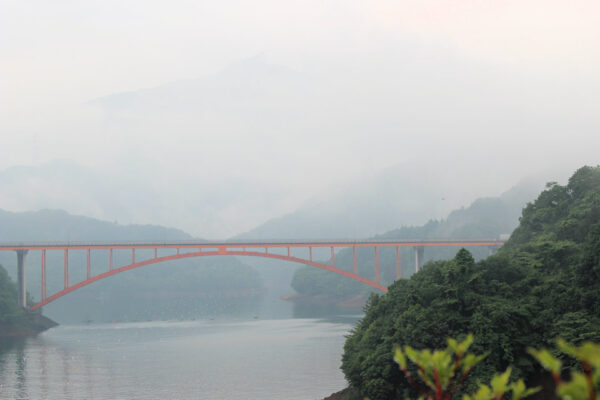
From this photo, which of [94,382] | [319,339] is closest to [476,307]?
[94,382]

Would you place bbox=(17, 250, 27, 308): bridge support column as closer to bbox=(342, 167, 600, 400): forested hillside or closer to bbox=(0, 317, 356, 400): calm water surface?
bbox=(0, 317, 356, 400): calm water surface

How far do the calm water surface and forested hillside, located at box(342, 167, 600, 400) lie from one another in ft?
30.9

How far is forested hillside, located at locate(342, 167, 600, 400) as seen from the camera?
44.3 metres

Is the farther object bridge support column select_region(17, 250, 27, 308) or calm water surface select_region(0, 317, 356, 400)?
bridge support column select_region(17, 250, 27, 308)

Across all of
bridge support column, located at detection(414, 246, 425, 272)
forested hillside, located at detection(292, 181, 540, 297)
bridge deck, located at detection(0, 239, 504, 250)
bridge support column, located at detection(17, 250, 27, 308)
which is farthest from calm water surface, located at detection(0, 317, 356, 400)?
forested hillside, located at detection(292, 181, 540, 297)

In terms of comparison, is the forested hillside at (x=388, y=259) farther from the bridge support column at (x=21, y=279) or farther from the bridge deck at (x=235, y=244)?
the bridge support column at (x=21, y=279)

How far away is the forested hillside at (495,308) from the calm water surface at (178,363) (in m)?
9.43

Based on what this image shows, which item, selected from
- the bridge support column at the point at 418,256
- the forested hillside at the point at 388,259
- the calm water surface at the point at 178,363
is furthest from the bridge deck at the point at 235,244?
the forested hillside at the point at 388,259

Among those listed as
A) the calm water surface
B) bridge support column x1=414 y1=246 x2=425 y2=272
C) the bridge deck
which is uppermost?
the bridge deck

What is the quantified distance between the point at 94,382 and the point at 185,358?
13460 mm

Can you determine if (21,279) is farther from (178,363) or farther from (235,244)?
(178,363)

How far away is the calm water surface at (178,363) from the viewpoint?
6094cm

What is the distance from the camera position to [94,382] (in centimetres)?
6588

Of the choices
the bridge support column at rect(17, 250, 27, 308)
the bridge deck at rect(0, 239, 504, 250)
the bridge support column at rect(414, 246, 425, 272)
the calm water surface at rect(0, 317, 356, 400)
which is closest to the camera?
the calm water surface at rect(0, 317, 356, 400)
